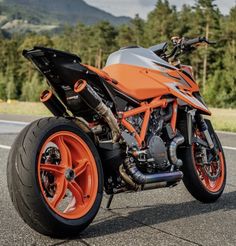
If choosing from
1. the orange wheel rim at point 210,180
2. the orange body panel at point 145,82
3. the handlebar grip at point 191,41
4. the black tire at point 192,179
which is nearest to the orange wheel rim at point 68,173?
the orange body panel at point 145,82

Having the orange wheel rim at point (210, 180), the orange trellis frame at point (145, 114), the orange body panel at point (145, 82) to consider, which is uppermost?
the orange body panel at point (145, 82)

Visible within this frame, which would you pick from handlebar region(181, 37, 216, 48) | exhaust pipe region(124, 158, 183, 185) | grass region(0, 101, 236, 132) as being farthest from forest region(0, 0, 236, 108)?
exhaust pipe region(124, 158, 183, 185)

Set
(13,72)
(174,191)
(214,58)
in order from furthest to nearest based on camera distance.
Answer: (13,72), (214,58), (174,191)

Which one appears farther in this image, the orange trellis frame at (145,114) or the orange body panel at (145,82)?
the orange body panel at (145,82)

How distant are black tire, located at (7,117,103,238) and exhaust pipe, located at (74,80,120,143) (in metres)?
0.38

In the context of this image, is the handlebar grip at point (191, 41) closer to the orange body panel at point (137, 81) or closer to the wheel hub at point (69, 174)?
the orange body panel at point (137, 81)

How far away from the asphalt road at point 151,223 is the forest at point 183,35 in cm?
3644

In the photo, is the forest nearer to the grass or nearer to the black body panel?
the grass

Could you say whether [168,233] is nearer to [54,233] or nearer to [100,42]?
[54,233]

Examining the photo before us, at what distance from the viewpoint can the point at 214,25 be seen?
5984 centimetres

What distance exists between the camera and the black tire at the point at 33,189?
10.7ft

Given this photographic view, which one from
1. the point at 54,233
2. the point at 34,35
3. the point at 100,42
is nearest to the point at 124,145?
the point at 54,233

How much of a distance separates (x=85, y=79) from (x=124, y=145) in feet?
2.10

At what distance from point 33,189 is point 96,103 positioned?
928 mm
